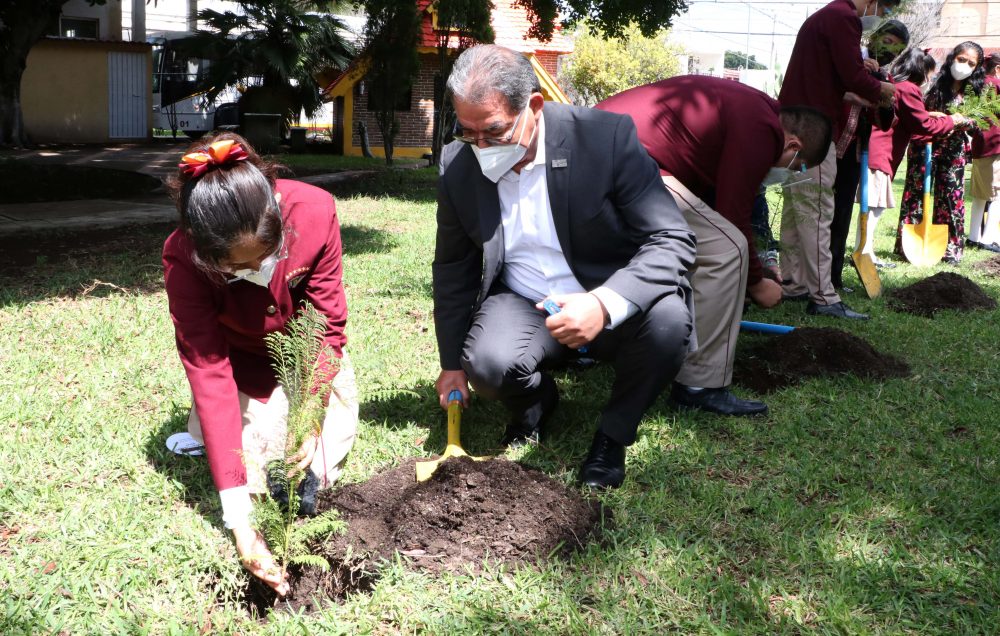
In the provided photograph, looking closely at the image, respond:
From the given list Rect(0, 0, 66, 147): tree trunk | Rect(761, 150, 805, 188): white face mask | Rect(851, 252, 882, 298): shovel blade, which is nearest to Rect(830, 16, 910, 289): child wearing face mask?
Rect(851, 252, 882, 298): shovel blade

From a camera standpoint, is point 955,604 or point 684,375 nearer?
point 955,604

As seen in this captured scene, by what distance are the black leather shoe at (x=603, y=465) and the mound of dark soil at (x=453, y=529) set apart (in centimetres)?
19

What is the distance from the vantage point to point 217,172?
97.4 inches

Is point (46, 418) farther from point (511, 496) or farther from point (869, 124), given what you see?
point (869, 124)

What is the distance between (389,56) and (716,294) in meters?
13.6

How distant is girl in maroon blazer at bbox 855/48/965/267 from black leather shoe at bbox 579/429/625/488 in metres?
4.19

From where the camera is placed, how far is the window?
25984mm

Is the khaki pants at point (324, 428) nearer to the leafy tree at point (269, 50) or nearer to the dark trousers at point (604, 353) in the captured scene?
the dark trousers at point (604, 353)

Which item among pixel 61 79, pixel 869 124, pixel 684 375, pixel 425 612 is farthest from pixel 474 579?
pixel 61 79

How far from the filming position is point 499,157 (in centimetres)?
304

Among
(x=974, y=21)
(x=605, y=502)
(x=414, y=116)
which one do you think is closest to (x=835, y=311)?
(x=605, y=502)

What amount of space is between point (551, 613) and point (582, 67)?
33.7 metres

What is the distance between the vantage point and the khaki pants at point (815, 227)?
18.5 ft

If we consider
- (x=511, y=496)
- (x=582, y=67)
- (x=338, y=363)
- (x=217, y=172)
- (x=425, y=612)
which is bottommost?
(x=425, y=612)
